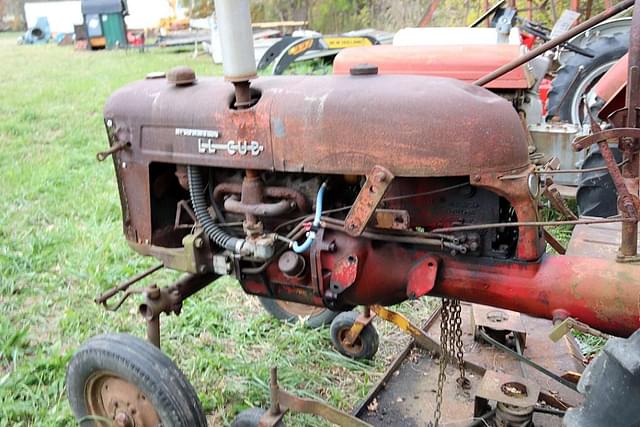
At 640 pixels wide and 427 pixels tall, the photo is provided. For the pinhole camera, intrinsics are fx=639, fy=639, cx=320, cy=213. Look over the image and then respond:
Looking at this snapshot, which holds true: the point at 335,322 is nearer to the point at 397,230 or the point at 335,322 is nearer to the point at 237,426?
the point at 237,426

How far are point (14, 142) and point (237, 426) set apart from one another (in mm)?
5715

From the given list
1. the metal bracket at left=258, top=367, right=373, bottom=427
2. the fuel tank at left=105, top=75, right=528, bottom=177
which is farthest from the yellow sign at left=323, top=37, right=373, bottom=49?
the metal bracket at left=258, top=367, right=373, bottom=427

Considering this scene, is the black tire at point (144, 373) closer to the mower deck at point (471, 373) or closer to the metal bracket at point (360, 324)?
the mower deck at point (471, 373)

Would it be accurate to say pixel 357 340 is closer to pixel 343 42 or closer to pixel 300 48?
pixel 300 48

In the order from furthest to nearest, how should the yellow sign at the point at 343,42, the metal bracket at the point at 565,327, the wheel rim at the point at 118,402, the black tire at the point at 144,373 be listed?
the yellow sign at the point at 343,42, the wheel rim at the point at 118,402, the black tire at the point at 144,373, the metal bracket at the point at 565,327

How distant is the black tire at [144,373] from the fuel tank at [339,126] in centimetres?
66

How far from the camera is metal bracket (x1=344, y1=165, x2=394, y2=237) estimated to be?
1.76 m

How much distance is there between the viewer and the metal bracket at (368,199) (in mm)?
1756

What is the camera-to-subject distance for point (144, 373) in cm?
212

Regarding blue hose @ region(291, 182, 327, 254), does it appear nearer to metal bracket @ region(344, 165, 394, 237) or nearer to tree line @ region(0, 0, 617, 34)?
metal bracket @ region(344, 165, 394, 237)

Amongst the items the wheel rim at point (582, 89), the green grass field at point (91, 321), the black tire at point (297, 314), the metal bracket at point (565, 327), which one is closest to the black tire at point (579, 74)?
the wheel rim at point (582, 89)

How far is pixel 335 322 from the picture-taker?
3094mm

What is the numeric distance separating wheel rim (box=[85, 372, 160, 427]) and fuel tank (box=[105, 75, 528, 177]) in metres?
0.81

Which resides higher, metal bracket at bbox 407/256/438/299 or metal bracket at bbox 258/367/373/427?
metal bracket at bbox 407/256/438/299
